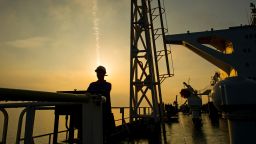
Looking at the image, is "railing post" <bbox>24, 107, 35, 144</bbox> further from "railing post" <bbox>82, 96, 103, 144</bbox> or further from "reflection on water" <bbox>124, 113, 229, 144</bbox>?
"reflection on water" <bbox>124, 113, 229, 144</bbox>

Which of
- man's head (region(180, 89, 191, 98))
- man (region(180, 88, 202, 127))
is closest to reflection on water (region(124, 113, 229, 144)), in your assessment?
man (region(180, 88, 202, 127))

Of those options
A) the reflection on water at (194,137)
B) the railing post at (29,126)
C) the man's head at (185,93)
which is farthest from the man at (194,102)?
the railing post at (29,126)

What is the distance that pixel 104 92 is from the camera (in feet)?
14.9

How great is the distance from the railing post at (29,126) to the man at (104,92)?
144 cm

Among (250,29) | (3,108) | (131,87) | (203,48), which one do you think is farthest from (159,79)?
(3,108)

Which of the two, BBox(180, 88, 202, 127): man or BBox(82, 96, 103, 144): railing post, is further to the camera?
BBox(180, 88, 202, 127): man

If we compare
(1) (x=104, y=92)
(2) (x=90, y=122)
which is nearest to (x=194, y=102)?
(1) (x=104, y=92)

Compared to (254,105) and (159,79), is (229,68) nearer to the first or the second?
(159,79)

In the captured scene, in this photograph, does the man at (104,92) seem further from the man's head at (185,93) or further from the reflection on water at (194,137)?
the man's head at (185,93)

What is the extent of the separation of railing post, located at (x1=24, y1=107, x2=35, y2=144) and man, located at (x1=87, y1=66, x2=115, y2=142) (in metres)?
1.44

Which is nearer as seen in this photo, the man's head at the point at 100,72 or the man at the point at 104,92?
the man at the point at 104,92

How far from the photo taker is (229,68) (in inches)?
785

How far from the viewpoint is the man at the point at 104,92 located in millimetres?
4257

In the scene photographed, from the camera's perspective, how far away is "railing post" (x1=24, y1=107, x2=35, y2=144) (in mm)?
2389
